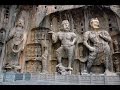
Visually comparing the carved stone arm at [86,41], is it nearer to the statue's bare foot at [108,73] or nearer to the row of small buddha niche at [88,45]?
the row of small buddha niche at [88,45]

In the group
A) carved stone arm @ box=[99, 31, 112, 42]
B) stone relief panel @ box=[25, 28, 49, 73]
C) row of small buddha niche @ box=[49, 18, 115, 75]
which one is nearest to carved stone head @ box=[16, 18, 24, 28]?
stone relief panel @ box=[25, 28, 49, 73]

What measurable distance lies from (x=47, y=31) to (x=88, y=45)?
34.9 inches

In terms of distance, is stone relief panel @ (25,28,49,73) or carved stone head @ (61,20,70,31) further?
carved stone head @ (61,20,70,31)

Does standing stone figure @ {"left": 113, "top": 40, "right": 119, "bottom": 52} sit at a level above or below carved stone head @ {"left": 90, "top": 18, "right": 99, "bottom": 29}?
below

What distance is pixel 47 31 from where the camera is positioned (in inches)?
219

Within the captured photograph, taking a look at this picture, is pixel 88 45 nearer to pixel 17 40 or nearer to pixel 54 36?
pixel 54 36

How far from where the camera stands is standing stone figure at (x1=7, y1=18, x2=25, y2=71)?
5.18 meters

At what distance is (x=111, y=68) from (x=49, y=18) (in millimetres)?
1592

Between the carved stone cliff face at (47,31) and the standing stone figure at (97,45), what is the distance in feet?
0.36

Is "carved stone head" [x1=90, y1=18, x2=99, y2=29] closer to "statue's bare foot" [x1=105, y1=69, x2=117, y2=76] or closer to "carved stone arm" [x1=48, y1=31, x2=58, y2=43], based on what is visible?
"carved stone arm" [x1=48, y1=31, x2=58, y2=43]

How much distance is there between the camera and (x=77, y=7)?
5621 millimetres

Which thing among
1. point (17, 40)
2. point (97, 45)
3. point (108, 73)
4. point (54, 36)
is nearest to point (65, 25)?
point (54, 36)

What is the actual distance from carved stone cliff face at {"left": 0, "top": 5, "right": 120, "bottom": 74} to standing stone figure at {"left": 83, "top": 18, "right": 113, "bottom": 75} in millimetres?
111
